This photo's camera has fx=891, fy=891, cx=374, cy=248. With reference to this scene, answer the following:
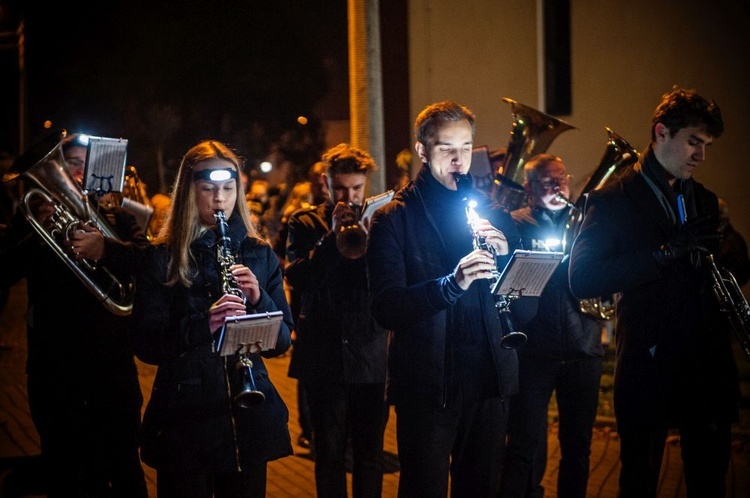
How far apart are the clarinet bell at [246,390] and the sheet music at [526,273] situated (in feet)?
3.74

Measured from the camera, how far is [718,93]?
1412 cm

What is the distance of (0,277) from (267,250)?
2019 mm

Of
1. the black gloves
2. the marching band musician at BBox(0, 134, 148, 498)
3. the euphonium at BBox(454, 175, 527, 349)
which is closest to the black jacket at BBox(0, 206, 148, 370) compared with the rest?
the marching band musician at BBox(0, 134, 148, 498)

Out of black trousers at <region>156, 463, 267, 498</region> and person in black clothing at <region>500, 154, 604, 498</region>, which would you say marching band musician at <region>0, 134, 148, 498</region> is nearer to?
black trousers at <region>156, 463, 267, 498</region>

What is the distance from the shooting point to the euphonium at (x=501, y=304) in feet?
13.2

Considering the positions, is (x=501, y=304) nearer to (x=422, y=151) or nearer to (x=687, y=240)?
(x=422, y=151)

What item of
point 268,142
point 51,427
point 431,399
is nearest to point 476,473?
point 431,399

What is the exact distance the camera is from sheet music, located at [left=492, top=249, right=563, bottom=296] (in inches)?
155

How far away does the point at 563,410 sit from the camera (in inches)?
227

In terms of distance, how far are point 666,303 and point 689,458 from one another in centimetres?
79

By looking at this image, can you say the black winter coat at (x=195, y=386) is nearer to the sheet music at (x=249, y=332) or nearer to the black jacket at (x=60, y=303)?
the sheet music at (x=249, y=332)

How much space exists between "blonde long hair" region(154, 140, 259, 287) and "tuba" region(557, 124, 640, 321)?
2.36 meters

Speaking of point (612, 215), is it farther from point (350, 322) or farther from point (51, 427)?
point (51, 427)

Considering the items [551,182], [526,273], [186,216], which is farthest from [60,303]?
[551,182]
